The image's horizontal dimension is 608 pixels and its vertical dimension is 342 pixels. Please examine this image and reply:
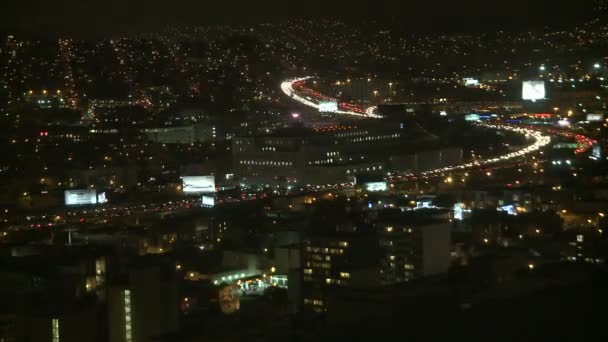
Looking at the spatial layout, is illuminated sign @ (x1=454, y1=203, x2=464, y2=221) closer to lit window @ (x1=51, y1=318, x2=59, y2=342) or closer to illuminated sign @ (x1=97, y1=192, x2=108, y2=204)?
illuminated sign @ (x1=97, y1=192, x2=108, y2=204)

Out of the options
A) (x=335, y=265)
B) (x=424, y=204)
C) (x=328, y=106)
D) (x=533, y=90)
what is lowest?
(x=335, y=265)

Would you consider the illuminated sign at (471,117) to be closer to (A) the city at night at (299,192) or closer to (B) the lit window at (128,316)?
(A) the city at night at (299,192)

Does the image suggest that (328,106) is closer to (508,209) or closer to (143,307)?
(508,209)

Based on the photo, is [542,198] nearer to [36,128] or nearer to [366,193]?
[366,193]

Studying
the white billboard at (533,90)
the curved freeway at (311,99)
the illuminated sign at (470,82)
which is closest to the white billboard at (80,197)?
the curved freeway at (311,99)

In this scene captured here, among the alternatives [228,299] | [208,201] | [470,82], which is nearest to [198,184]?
[208,201]
